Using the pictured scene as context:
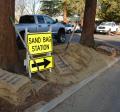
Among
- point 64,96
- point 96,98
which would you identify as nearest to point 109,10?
point 96,98

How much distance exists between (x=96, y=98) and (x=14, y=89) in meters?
2.33

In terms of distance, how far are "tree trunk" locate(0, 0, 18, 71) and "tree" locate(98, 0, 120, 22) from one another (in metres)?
45.6

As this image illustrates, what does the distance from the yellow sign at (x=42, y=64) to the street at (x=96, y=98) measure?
4.17 feet

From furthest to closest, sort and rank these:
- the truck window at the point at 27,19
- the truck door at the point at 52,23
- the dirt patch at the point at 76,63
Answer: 1. the truck door at the point at 52,23
2. the truck window at the point at 27,19
3. the dirt patch at the point at 76,63

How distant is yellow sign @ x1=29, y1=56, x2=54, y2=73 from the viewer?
31.4 ft

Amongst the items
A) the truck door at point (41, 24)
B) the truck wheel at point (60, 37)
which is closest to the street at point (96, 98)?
the truck door at point (41, 24)

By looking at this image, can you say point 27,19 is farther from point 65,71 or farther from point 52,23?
point 65,71

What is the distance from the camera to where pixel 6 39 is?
9633mm

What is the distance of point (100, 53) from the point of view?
16.6m

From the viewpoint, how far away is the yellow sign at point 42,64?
9566 millimetres

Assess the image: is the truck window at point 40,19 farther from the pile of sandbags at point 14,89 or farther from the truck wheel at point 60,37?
the pile of sandbags at point 14,89

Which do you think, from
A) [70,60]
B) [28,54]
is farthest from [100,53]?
[28,54]

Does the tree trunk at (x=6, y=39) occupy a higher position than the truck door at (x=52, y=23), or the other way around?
the tree trunk at (x=6, y=39)

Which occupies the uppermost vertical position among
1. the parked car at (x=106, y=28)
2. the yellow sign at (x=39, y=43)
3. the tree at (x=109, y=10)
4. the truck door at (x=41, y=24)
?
the yellow sign at (x=39, y=43)
